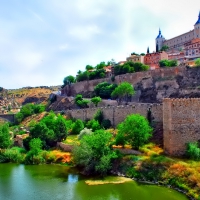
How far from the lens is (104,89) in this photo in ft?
171

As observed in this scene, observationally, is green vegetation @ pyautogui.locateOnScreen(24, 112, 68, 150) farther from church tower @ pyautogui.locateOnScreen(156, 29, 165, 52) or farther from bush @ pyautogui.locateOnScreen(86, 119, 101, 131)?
church tower @ pyautogui.locateOnScreen(156, 29, 165, 52)

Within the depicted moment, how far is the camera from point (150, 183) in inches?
848

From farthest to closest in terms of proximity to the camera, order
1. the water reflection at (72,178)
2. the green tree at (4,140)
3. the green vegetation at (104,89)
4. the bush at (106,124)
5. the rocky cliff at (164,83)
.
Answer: the green vegetation at (104,89), the rocky cliff at (164,83), the bush at (106,124), the green tree at (4,140), the water reflection at (72,178)

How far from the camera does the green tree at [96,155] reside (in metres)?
23.9

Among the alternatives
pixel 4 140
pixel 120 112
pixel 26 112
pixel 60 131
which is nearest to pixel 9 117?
pixel 26 112

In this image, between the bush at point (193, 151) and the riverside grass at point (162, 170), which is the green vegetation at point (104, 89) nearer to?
the riverside grass at point (162, 170)

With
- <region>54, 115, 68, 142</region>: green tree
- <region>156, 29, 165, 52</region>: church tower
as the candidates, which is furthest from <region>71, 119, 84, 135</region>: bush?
<region>156, 29, 165, 52</region>: church tower

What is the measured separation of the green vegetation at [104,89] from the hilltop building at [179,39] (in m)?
25.4

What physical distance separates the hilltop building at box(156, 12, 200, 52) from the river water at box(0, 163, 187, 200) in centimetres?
5352

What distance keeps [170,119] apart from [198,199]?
→ 708 centimetres

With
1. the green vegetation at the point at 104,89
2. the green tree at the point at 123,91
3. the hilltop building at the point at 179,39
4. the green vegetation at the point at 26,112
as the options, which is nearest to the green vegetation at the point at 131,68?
the green vegetation at the point at 104,89

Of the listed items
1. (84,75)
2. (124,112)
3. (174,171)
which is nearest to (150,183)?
(174,171)

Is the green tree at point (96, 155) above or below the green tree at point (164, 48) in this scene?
below

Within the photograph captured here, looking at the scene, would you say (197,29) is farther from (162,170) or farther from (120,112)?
(162,170)
